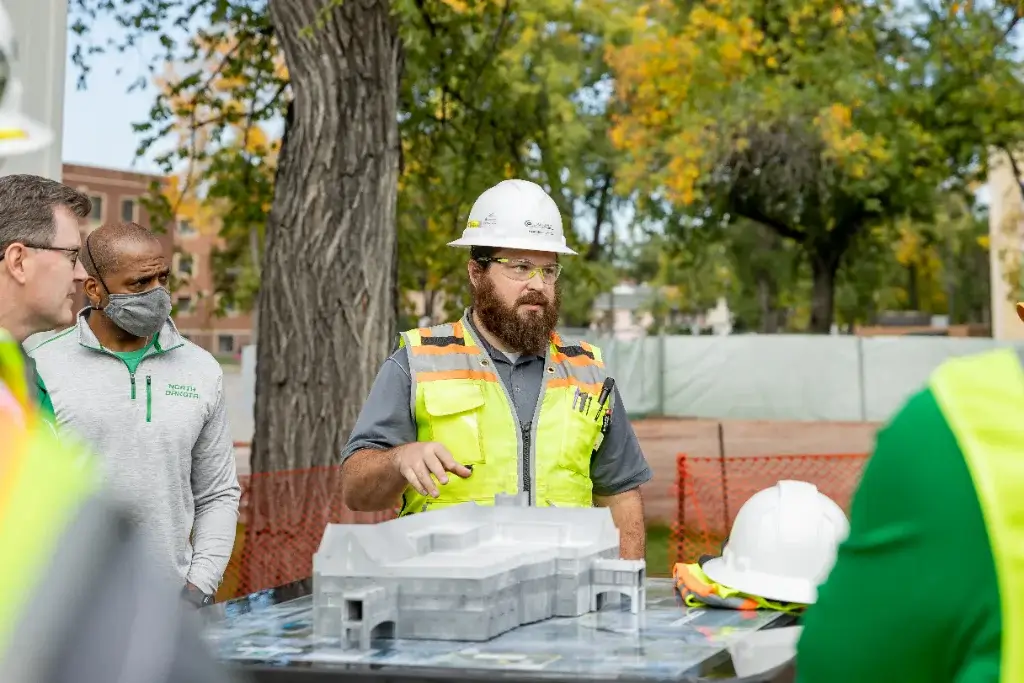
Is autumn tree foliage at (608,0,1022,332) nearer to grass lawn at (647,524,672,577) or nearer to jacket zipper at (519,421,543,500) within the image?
grass lawn at (647,524,672,577)

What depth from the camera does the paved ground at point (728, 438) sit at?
24.0 meters

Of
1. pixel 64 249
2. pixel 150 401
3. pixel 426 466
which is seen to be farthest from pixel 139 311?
pixel 426 466

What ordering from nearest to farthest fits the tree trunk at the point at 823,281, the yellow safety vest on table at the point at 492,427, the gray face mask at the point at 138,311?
the gray face mask at the point at 138,311, the yellow safety vest on table at the point at 492,427, the tree trunk at the point at 823,281

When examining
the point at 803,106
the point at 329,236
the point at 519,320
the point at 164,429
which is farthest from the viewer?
the point at 803,106

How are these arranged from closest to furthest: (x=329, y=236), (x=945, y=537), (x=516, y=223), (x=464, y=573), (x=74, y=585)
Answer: (x=74, y=585)
(x=945, y=537)
(x=464, y=573)
(x=516, y=223)
(x=329, y=236)

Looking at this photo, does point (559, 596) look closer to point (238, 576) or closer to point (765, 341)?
point (238, 576)

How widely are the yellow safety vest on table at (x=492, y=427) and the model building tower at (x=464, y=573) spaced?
0.76 metres

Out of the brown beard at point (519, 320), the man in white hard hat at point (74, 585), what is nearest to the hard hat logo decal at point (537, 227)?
the brown beard at point (519, 320)

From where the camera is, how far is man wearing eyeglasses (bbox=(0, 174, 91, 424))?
2.88 meters

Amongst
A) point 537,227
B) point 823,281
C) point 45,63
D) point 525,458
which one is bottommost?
point 525,458

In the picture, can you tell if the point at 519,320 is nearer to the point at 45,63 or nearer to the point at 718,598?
the point at 718,598

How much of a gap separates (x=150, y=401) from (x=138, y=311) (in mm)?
285

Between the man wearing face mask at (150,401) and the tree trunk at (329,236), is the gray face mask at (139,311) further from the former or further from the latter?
the tree trunk at (329,236)

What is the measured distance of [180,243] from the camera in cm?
2991
